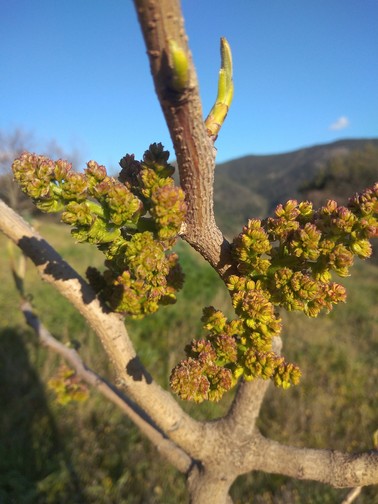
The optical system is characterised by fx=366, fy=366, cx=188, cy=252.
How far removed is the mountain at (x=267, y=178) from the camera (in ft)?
111

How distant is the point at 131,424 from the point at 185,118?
4539 millimetres

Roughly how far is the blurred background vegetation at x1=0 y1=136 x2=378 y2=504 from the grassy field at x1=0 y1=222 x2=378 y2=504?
0.01 meters

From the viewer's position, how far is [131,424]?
448 centimetres

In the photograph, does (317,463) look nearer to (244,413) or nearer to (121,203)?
(244,413)

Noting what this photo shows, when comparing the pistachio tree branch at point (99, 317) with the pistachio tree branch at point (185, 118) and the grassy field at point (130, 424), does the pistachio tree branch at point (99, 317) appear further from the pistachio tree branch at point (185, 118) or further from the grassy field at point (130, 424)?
the grassy field at point (130, 424)

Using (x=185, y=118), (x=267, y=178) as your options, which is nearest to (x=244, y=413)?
(x=185, y=118)

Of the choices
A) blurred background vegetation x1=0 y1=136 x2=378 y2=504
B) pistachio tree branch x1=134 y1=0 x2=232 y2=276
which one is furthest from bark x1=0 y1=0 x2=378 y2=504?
blurred background vegetation x1=0 y1=136 x2=378 y2=504

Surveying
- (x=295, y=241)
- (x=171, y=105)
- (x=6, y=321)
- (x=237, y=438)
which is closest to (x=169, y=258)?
(x=295, y=241)

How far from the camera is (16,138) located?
31.0 meters

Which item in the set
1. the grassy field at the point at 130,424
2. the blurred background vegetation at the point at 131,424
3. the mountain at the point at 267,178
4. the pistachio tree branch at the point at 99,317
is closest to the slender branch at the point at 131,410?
the pistachio tree branch at the point at 99,317

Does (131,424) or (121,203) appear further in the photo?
(131,424)

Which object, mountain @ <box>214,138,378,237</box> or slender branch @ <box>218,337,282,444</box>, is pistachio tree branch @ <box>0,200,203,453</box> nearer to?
slender branch @ <box>218,337,282,444</box>

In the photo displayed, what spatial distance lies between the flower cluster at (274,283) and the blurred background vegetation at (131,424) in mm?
1870

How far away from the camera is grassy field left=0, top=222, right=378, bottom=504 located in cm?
350
